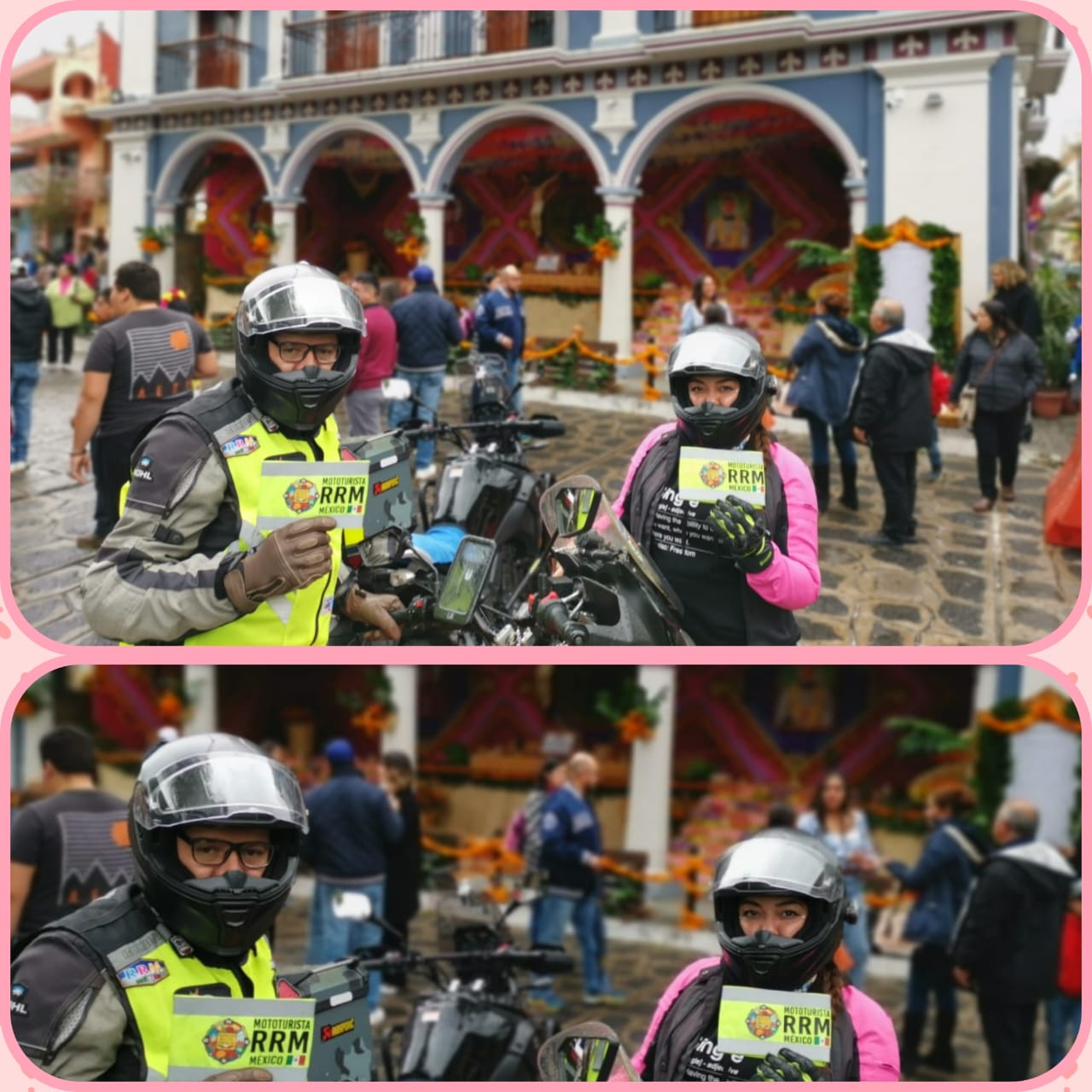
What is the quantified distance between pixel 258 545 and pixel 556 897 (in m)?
5.00

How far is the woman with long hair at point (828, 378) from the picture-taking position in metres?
8.16

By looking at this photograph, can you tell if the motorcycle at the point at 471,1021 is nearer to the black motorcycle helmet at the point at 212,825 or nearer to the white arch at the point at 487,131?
the black motorcycle helmet at the point at 212,825

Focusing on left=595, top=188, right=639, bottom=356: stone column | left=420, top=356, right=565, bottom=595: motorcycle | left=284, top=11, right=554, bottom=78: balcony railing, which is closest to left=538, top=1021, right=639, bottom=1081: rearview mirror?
left=420, top=356, right=565, bottom=595: motorcycle

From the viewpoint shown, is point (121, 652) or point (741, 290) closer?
point (121, 652)

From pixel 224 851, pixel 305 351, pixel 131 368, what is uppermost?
pixel 131 368

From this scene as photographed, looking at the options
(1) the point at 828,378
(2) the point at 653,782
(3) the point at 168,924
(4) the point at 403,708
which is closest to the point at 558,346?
(4) the point at 403,708

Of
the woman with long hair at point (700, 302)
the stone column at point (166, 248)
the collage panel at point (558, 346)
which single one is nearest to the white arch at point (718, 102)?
the collage panel at point (558, 346)

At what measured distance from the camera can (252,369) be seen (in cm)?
308

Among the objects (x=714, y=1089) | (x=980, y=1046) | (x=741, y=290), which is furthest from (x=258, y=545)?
(x=741, y=290)

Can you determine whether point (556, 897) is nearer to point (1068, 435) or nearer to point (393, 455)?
point (393, 455)

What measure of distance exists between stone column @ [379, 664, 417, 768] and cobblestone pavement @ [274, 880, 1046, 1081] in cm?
230

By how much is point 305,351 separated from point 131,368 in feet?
10.2

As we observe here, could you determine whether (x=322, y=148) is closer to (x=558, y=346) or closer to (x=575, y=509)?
(x=558, y=346)

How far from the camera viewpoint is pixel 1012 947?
588cm
